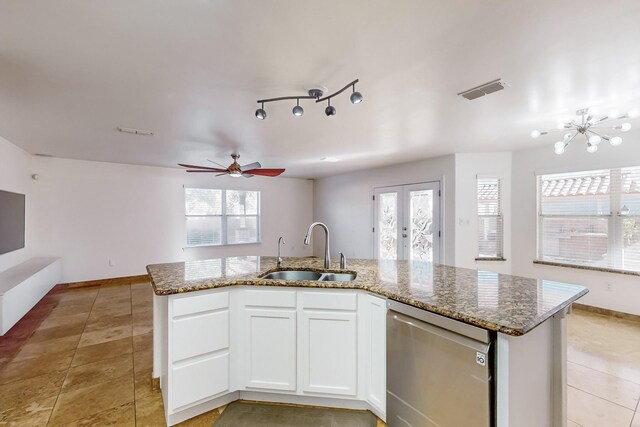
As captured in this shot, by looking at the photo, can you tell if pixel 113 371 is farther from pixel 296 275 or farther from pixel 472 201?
pixel 472 201

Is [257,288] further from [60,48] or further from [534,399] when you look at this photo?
[60,48]

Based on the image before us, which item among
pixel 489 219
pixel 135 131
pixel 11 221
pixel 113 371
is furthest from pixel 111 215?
pixel 489 219

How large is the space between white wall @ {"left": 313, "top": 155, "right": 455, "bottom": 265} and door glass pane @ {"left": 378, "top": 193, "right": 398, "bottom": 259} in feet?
0.84

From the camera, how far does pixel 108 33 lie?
1.68 metres

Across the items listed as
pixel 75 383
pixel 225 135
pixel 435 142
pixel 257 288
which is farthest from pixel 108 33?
pixel 435 142

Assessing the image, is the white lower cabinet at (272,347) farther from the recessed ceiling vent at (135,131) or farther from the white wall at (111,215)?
the white wall at (111,215)

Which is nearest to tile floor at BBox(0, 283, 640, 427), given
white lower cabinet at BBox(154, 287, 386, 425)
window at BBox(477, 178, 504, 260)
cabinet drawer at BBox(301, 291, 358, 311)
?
white lower cabinet at BBox(154, 287, 386, 425)

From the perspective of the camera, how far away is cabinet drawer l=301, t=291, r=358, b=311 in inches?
82.1

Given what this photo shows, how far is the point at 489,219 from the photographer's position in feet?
16.6

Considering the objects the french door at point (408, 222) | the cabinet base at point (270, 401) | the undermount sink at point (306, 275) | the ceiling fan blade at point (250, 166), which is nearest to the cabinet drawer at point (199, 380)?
the cabinet base at point (270, 401)

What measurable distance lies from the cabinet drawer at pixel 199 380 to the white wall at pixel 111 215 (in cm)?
493

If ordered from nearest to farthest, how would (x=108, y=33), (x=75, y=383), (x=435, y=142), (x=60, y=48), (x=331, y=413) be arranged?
(x=108, y=33), (x=60, y=48), (x=331, y=413), (x=75, y=383), (x=435, y=142)

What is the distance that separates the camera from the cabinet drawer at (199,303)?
195 centimetres

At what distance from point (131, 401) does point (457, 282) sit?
2.66 m
